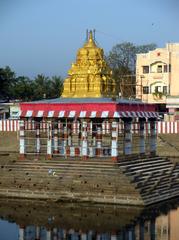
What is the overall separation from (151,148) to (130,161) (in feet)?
11.6

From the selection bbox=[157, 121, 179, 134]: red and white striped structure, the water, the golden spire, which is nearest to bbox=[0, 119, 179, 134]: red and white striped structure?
bbox=[157, 121, 179, 134]: red and white striped structure

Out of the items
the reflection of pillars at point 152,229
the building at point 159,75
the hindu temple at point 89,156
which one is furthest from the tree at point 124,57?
the reflection of pillars at point 152,229

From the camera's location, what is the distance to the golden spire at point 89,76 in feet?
88.6

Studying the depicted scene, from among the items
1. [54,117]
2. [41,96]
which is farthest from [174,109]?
[54,117]

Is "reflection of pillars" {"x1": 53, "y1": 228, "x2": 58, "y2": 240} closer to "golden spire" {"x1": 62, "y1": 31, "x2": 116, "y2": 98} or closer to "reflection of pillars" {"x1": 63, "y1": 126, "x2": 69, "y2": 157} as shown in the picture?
"reflection of pillars" {"x1": 63, "y1": 126, "x2": 69, "y2": 157}

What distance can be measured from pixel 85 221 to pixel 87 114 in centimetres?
A: 673

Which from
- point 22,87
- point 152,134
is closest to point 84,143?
point 152,134

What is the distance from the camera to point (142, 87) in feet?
196

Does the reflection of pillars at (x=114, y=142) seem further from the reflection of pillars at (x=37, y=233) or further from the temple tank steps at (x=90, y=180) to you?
the reflection of pillars at (x=37, y=233)

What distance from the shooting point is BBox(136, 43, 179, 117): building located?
57.1 m

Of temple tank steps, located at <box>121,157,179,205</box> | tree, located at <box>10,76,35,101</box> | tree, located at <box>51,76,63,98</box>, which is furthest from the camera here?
tree, located at <box>51,76,63,98</box>

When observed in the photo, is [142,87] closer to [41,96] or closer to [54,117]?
[41,96]

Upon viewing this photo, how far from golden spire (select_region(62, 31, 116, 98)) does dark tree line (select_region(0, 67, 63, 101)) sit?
3928cm

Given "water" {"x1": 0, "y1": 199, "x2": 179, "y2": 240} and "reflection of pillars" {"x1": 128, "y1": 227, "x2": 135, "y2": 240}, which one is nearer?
"reflection of pillars" {"x1": 128, "y1": 227, "x2": 135, "y2": 240}
